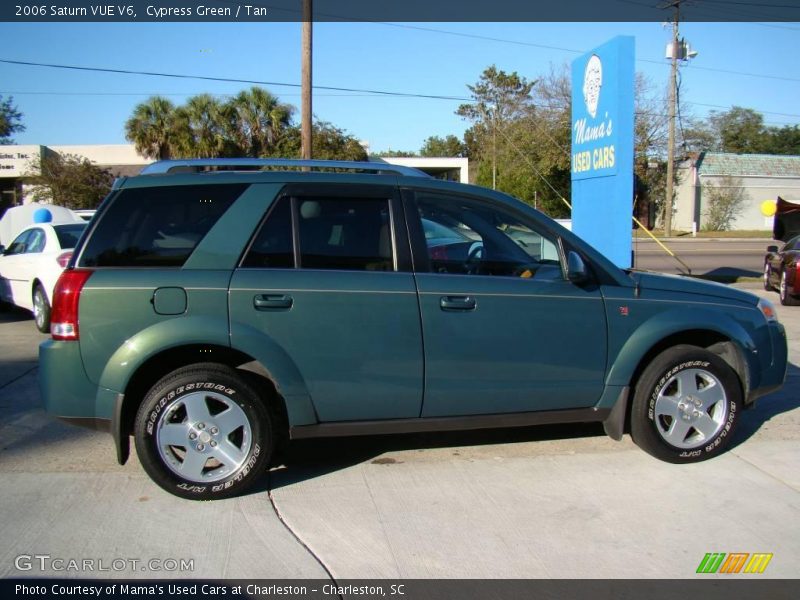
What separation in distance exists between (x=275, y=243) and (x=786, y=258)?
10959mm

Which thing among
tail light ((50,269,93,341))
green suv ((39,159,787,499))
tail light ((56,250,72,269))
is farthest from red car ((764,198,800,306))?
tail light ((50,269,93,341))

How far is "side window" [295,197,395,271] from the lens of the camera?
4445 mm

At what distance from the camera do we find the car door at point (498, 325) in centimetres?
446

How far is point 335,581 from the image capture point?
341 cm

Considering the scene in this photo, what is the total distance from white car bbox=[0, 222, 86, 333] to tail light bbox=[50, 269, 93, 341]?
5.61 meters

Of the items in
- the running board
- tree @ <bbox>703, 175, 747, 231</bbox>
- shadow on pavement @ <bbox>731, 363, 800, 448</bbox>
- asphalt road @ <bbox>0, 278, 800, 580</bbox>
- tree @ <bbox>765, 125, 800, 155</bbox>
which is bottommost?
asphalt road @ <bbox>0, 278, 800, 580</bbox>

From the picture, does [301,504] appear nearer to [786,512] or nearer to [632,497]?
[632,497]

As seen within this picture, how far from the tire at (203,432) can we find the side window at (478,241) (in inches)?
57.2

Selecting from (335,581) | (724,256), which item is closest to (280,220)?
(335,581)

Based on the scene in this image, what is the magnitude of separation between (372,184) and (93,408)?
216 cm

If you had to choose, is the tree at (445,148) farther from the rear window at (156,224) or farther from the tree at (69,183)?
the rear window at (156,224)

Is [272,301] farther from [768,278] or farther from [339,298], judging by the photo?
[768,278]

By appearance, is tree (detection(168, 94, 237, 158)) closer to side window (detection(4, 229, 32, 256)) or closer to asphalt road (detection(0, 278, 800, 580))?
side window (detection(4, 229, 32, 256))
